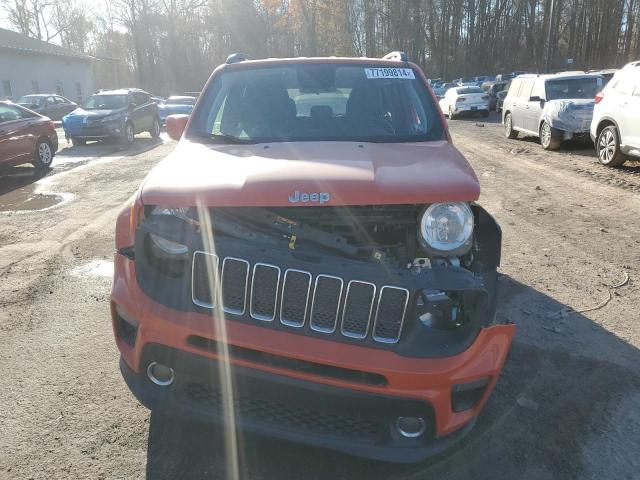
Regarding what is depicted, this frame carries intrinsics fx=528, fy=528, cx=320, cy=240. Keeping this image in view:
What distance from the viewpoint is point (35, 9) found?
58.1m

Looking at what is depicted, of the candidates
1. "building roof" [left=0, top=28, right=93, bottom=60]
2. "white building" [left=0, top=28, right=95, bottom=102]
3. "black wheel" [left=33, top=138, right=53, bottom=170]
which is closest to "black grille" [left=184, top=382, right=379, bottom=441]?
"black wheel" [left=33, top=138, right=53, bottom=170]

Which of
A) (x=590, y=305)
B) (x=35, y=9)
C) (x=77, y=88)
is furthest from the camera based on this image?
(x=35, y=9)

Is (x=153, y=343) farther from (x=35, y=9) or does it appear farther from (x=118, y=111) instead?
(x=35, y=9)

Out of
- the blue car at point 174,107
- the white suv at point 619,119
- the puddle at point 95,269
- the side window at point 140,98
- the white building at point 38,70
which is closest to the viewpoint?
the puddle at point 95,269

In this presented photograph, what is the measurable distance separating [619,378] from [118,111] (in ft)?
54.7

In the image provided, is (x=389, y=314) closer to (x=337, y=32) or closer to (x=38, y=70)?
(x=38, y=70)

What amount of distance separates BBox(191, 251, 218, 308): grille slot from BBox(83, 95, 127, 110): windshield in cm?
1682

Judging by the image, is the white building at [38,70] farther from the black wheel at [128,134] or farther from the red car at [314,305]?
the red car at [314,305]

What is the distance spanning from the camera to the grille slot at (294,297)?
223 centimetres

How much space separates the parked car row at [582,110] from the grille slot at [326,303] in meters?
8.77

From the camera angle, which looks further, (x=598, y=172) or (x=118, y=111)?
(x=118, y=111)

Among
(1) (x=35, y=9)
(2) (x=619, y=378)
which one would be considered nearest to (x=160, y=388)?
(2) (x=619, y=378)

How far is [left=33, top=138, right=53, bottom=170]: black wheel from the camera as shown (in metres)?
11.7

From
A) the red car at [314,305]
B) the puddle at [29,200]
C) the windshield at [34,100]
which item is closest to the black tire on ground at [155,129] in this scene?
the windshield at [34,100]
